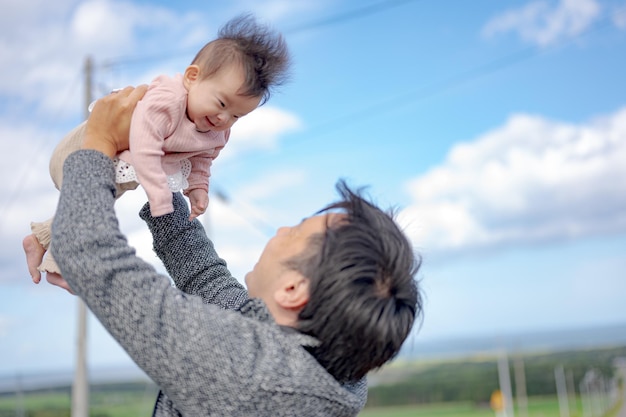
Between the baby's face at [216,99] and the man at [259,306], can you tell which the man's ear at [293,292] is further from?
the baby's face at [216,99]

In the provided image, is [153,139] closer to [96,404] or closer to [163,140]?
[163,140]

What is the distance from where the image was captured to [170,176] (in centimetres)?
192

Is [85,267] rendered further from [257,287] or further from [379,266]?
[379,266]

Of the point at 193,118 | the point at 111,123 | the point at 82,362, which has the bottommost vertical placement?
the point at 111,123

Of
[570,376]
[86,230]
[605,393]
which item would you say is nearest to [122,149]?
[86,230]

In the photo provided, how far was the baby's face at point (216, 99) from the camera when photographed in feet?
6.21

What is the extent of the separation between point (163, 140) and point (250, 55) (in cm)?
35

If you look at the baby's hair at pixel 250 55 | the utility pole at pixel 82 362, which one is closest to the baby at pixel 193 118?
the baby's hair at pixel 250 55

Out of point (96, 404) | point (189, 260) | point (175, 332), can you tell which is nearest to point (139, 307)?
point (175, 332)

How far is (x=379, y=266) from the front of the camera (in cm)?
158

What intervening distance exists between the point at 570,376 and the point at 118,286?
42234 millimetres

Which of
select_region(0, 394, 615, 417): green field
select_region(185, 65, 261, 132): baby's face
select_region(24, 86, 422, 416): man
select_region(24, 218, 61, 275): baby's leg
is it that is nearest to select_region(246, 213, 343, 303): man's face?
select_region(24, 86, 422, 416): man

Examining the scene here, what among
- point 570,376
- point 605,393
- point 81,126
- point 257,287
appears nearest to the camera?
point 257,287

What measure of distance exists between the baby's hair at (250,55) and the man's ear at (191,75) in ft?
0.04
